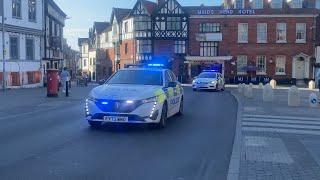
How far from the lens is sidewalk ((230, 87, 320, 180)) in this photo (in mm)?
7514

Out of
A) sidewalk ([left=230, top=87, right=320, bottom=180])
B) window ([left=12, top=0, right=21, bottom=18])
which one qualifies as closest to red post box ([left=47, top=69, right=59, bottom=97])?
sidewalk ([left=230, top=87, right=320, bottom=180])

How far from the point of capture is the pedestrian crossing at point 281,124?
12.7 meters

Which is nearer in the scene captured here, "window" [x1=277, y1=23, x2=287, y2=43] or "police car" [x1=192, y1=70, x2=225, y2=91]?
"police car" [x1=192, y1=70, x2=225, y2=91]

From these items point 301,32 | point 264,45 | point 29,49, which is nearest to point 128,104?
point 29,49

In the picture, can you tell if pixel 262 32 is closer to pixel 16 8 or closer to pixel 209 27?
pixel 209 27

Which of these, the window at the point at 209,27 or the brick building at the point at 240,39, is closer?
the brick building at the point at 240,39

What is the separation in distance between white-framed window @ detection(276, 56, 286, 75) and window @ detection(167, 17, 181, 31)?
12032mm

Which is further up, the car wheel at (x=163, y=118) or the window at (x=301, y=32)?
the window at (x=301, y=32)

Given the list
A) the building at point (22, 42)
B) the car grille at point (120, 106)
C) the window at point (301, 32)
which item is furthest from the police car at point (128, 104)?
the window at point (301, 32)

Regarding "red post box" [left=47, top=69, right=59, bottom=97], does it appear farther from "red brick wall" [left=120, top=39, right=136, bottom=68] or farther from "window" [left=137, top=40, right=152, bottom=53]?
"red brick wall" [left=120, top=39, right=136, bottom=68]

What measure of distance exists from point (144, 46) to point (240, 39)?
1151 cm

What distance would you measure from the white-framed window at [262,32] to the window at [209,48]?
4.97 metres

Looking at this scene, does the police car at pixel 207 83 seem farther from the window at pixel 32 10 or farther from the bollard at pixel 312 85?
the window at pixel 32 10

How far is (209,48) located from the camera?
5850cm
